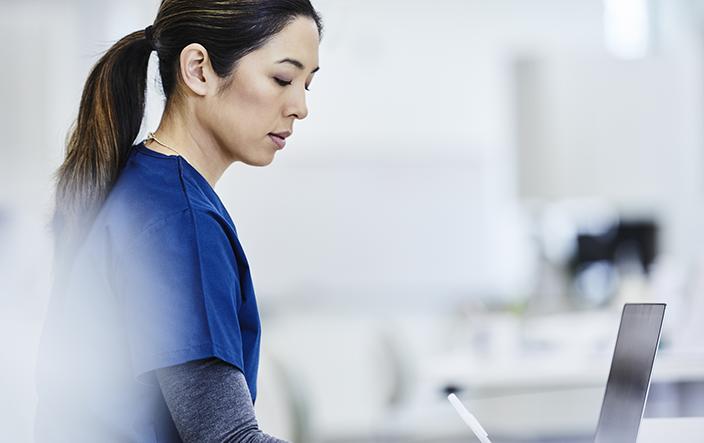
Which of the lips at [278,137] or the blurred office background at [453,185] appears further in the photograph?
the blurred office background at [453,185]

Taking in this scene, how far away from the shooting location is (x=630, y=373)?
75 cm

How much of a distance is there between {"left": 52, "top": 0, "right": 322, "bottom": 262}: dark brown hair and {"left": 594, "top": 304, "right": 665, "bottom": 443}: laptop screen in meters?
0.51

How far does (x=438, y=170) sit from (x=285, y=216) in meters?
0.90

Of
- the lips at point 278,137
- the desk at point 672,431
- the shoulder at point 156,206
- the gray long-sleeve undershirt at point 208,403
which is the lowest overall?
the desk at point 672,431

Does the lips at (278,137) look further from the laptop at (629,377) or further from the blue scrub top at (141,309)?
the laptop at (629,377)

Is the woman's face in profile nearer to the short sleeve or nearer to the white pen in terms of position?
the short sleeve

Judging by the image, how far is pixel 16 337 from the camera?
4.91ft

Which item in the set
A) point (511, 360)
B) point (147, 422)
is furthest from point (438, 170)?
point (147, 422)

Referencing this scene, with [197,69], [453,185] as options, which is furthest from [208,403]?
[453,185]

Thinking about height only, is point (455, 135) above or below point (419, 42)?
below

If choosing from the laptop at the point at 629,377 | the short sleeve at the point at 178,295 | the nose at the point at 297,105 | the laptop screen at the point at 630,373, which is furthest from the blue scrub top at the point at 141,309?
the laptop screen at the point at 630,373

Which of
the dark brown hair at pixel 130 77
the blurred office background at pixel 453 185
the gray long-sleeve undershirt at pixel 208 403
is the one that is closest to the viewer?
the gray long-sleeve undershirt at pixel 208 403

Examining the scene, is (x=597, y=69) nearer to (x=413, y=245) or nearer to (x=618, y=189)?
(x=618, y=189)

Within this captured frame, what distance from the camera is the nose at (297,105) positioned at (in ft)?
2.63
